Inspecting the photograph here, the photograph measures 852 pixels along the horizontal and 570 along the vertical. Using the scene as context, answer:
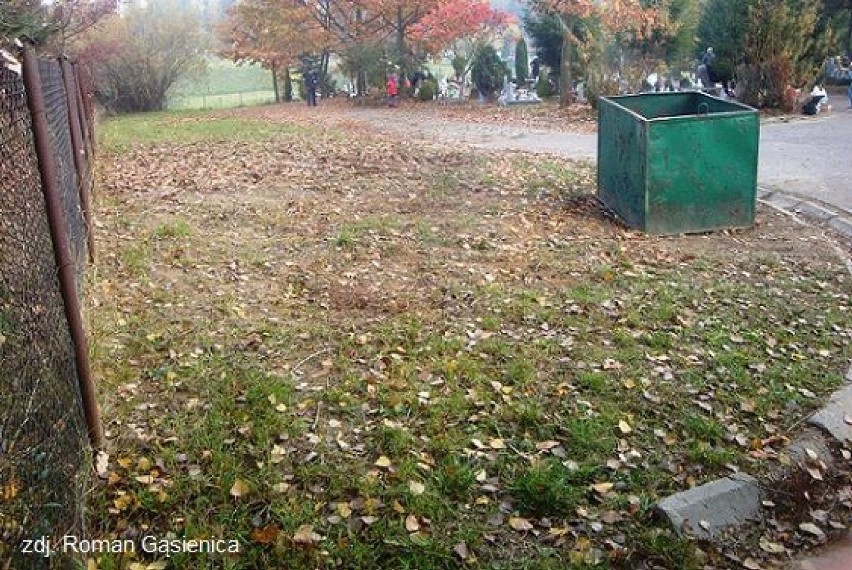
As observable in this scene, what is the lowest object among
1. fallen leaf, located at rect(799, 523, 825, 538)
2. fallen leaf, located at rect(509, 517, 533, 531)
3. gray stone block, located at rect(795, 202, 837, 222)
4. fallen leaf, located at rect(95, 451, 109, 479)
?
fallen leaf, located at rect(799, 523, 825, 538)

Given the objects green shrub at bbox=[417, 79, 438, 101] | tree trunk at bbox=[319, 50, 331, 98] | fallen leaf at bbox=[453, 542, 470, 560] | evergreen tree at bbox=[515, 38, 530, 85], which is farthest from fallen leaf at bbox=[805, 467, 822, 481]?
tree trunk at bbox=[319, 50, 331, 98]

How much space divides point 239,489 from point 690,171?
612 centimetres

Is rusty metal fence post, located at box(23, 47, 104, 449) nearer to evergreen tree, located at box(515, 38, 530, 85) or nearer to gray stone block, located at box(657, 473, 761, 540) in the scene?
gray stone block, located at box(657, 473, 761, 540)

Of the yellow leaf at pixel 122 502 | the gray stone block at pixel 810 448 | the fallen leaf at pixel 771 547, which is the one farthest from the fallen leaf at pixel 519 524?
the yellow leaf at pixel 122 502

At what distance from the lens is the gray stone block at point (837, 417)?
14.6 feet

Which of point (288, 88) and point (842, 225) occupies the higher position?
point (288, 88)

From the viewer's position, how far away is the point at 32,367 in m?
3.17

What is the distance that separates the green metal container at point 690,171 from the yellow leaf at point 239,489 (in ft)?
18.7

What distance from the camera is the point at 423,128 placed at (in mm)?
19609

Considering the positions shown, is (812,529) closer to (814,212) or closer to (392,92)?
(814,212)

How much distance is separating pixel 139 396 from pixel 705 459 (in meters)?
3.03

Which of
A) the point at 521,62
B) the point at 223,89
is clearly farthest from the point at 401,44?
the point at 223,89

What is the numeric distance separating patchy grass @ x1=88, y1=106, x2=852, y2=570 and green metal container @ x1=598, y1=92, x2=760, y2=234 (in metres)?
0.35

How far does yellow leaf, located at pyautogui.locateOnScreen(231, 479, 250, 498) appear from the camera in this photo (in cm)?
376
